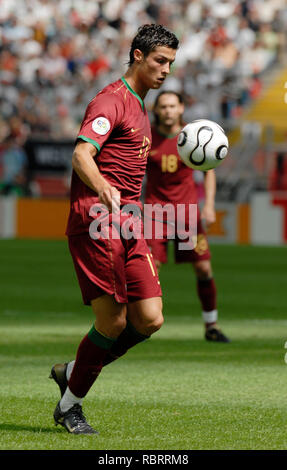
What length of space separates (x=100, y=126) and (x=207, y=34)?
2358 cm

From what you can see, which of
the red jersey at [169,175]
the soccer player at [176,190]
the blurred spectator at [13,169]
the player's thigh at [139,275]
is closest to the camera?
the player's thigh at [139,275]

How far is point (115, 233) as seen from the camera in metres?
5.85

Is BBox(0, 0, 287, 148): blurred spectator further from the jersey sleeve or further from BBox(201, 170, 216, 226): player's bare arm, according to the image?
the jersey sleeve

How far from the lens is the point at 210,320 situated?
33.6ft

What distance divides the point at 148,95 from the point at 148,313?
65.0 feet

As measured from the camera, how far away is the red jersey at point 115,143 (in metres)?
5.73

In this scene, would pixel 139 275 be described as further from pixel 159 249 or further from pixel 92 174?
pixel 159 249

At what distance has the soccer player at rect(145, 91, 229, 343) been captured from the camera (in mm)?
10141

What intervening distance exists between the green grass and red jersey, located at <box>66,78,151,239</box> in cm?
119

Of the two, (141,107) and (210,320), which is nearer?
(141,107)

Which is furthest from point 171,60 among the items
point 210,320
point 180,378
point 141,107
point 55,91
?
point 55,91

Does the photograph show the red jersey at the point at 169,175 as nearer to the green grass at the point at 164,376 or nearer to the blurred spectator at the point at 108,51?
the green grass at the point at 164,376

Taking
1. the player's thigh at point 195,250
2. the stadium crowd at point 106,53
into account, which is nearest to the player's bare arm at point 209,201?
the player's thigh at point 195,250
